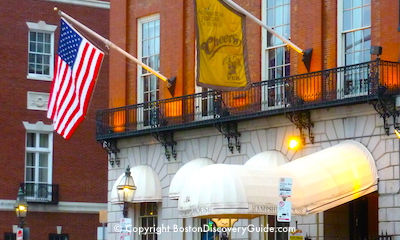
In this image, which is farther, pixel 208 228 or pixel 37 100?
pixel 37 100

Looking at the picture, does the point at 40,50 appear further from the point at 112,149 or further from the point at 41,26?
the point at 112,149

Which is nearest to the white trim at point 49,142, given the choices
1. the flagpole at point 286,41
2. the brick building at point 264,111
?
the brick building at point 264,111

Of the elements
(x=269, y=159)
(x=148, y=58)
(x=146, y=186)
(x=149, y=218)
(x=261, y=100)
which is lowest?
(x=149, y=218)

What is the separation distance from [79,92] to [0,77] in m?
15.5

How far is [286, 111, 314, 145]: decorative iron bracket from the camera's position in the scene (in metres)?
30.8

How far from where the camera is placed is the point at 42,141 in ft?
158

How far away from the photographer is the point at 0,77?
154 feet

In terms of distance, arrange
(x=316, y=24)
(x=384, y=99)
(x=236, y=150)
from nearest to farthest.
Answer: (x=384, y=99), (x=316, y=24), (x=236, y=150)

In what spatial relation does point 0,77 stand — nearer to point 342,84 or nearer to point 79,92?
point 79,92

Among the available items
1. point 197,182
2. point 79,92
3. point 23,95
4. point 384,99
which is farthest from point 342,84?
point 23,95

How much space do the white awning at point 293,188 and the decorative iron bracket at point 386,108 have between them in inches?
42.6

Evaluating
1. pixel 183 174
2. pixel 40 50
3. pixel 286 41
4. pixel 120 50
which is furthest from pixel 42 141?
pixel 286 41

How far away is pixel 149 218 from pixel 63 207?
12.5 meters

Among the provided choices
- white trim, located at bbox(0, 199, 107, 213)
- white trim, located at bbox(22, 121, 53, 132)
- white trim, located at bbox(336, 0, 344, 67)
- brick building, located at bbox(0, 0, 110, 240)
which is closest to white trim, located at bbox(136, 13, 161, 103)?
white trim, located at bbox(336, 0, 344, 67)
